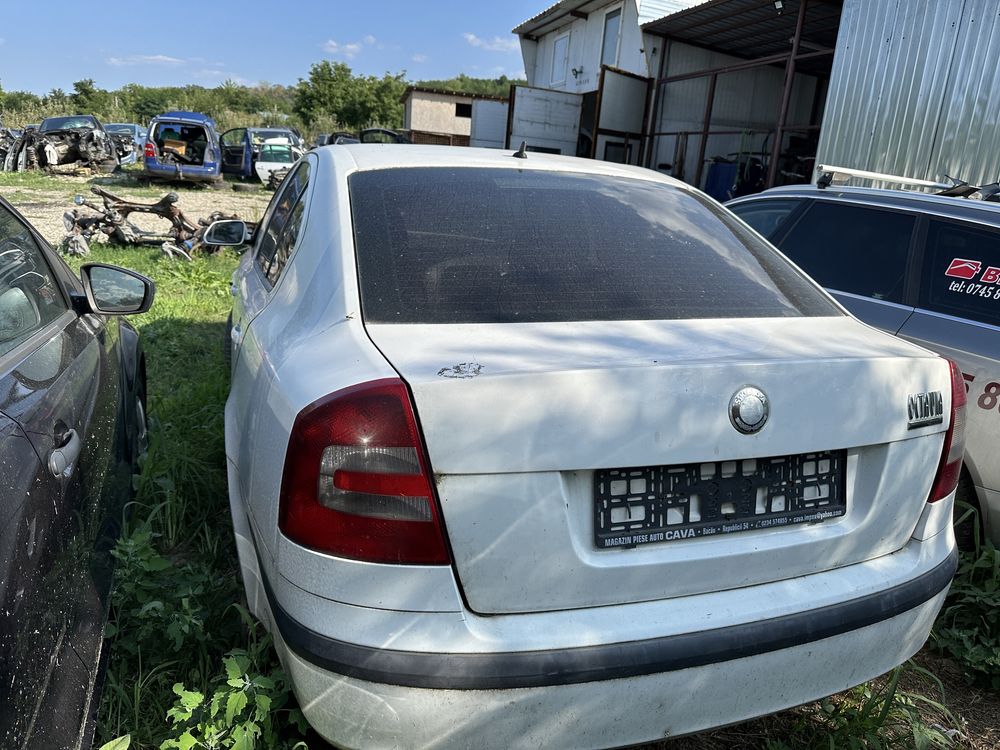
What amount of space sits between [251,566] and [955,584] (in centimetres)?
255

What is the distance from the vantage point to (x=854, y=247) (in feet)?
11.5

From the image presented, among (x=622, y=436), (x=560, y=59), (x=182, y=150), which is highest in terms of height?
(x=560, y=59)

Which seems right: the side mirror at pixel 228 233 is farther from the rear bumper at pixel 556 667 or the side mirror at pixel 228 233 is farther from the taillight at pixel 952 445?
the taillight at pixel 952 445

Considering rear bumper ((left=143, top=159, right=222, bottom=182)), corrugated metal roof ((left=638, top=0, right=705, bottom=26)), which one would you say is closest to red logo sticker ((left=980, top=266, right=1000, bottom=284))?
corrugated metal roof ((left=638, top=0, right=705, bottom=26))

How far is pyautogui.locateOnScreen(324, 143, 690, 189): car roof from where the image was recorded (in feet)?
7.93

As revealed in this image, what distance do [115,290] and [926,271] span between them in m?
3.35

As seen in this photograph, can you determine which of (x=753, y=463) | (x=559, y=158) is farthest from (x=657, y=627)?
(x=559, y=158)

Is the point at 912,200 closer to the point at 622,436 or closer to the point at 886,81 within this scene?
the point at 622,436

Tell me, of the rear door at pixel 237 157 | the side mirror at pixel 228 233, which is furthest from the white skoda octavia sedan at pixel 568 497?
the rear door at pixel 237 157

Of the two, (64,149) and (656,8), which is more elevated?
(656,8)

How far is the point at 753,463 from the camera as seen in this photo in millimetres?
1588

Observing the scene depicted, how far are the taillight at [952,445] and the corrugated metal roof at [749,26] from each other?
10814mm

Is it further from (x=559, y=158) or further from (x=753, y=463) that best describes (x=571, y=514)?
(x=559, y=158)

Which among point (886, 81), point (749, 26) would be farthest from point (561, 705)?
point (749, 26)
